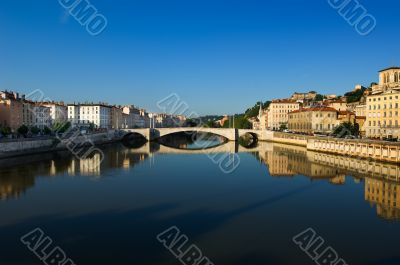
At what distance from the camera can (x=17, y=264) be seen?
8.91 meters

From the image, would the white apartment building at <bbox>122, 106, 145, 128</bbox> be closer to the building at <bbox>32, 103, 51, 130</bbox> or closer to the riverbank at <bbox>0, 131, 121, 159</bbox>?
the building at <bbox>32, 103, 51, 130</bbox>

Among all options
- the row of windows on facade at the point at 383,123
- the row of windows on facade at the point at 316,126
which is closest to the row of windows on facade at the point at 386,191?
the row of windows on facade at the point at 383,123

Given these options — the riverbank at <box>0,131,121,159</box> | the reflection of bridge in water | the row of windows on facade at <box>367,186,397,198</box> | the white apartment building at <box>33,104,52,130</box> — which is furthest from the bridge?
the row of windows on facade at <box>367,186,397,198</box>

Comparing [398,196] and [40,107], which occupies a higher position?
[40,107]

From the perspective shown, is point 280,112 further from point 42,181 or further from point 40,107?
point 42,181

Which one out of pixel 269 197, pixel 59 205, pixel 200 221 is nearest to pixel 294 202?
pixel 269 197

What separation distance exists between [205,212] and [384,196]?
8985 millimetres

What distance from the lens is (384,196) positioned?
17.2 metres

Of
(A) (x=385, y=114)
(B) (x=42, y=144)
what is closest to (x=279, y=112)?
(A) (x=385, y=114)

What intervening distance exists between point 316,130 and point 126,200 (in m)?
45.0

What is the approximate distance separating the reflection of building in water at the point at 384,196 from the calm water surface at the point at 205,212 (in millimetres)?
45

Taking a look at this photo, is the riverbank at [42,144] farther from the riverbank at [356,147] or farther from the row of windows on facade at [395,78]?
the row of windows on facade at [395,78]

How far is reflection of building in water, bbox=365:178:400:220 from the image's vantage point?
559 inches

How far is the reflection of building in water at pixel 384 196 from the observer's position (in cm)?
1419
